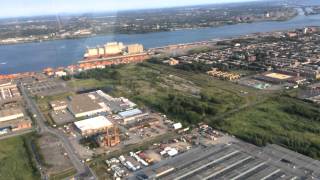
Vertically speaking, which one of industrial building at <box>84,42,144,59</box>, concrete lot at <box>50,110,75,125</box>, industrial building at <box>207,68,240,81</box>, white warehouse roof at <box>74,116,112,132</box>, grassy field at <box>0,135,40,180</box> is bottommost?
grassy field at <box>0,135,40,180</box>

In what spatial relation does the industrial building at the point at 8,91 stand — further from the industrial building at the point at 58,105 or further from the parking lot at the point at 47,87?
the industrial building at the point at 58,105

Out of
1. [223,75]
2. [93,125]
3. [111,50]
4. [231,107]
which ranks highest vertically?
[111,50]

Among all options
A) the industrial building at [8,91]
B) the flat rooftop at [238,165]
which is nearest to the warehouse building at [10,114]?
the industrial building at [8,91]

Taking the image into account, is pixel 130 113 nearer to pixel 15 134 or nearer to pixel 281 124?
pixel 15 134

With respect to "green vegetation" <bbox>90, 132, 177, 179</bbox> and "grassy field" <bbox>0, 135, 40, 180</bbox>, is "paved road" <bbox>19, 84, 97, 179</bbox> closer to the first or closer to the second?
"green vegetation" <bbox>90, 132, 177, 179</bbox>

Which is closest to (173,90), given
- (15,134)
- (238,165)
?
(15,134)

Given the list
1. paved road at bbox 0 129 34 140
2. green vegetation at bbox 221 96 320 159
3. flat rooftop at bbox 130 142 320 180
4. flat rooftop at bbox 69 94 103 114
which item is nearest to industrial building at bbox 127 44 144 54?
flat rooftop at bbox 69 94 103 114

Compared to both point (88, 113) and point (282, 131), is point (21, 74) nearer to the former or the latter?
point (88, 113)
